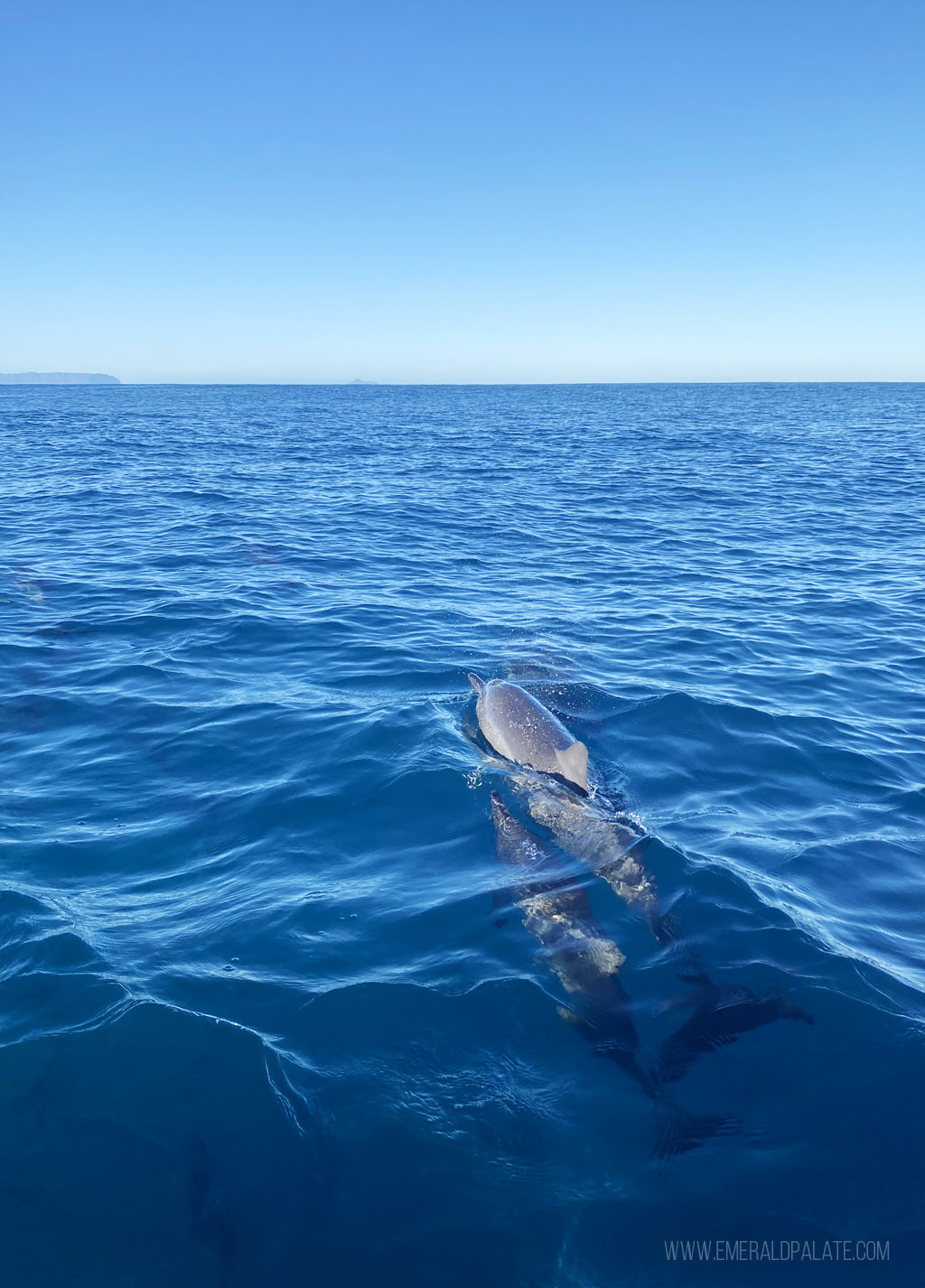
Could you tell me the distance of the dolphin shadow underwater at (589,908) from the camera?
20.7 ft

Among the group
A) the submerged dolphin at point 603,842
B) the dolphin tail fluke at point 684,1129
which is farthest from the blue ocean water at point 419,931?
the submerged dolphin at point 603,842

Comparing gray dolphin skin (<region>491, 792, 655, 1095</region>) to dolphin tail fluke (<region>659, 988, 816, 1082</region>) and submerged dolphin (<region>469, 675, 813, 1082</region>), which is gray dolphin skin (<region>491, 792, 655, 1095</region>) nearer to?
submerged dolphin (<region>469, 675, 813, 1082</region>)

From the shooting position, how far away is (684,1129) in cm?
570

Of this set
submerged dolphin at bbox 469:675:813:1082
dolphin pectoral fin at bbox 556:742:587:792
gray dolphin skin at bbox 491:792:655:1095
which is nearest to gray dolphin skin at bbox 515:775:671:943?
submerged dolphin at bbox 469:675:813:1082

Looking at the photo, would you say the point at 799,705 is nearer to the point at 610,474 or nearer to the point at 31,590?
the point at 31,590

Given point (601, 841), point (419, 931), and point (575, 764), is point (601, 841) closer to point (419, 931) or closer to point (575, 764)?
point (575, 764)

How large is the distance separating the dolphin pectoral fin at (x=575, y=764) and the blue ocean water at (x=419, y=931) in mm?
560

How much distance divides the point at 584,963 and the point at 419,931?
1.68 metres

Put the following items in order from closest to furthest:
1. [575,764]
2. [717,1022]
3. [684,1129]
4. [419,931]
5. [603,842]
→ [684,1129], [717,1022], [419,931], [603,842], [575,764]

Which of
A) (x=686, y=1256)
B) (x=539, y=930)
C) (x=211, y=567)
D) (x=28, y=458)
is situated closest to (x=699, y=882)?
(x=539, y=930)

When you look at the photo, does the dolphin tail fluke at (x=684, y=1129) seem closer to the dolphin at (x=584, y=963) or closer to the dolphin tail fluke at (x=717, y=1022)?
the dolphin at (x=584, y=963)

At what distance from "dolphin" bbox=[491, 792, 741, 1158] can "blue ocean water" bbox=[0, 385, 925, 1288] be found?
0.13 metres

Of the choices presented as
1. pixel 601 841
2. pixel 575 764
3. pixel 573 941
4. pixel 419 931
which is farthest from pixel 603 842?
pixel 419 931

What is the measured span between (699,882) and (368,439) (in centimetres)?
5133
